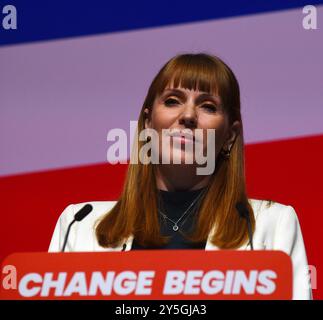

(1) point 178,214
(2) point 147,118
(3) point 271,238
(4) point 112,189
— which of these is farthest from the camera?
(4) point 112,189

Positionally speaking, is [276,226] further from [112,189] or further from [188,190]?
[112,189]

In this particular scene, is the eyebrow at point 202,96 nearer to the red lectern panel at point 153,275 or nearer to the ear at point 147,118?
the ear at point 147,118

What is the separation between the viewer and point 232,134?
2557mm

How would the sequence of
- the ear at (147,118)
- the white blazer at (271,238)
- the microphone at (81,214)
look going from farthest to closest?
the ear at (147,118), the microphone at (81,214), the white blazer at (271,238)

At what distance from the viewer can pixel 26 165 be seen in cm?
275

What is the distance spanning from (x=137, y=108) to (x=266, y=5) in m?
0.65

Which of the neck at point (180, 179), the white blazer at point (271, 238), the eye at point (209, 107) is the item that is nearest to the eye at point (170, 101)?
the eye at point (209, 107)

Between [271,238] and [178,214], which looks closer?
[271,238]

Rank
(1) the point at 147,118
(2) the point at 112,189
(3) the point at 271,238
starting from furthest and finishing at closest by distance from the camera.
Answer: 1. (2) the point at 112,189
2. (1) the point at 147,118
3. (3) the point at 271,238

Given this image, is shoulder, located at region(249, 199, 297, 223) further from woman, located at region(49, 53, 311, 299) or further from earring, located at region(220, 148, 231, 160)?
earring, located at region(220, 148, 231, 160)

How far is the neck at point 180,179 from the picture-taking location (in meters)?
2.53

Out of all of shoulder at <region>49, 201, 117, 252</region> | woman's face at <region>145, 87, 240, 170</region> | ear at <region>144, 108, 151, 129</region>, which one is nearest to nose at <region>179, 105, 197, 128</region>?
woman's face at <region>145, 87, 240, 170</region>

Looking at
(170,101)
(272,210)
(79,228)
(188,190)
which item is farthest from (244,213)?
(79,228)
